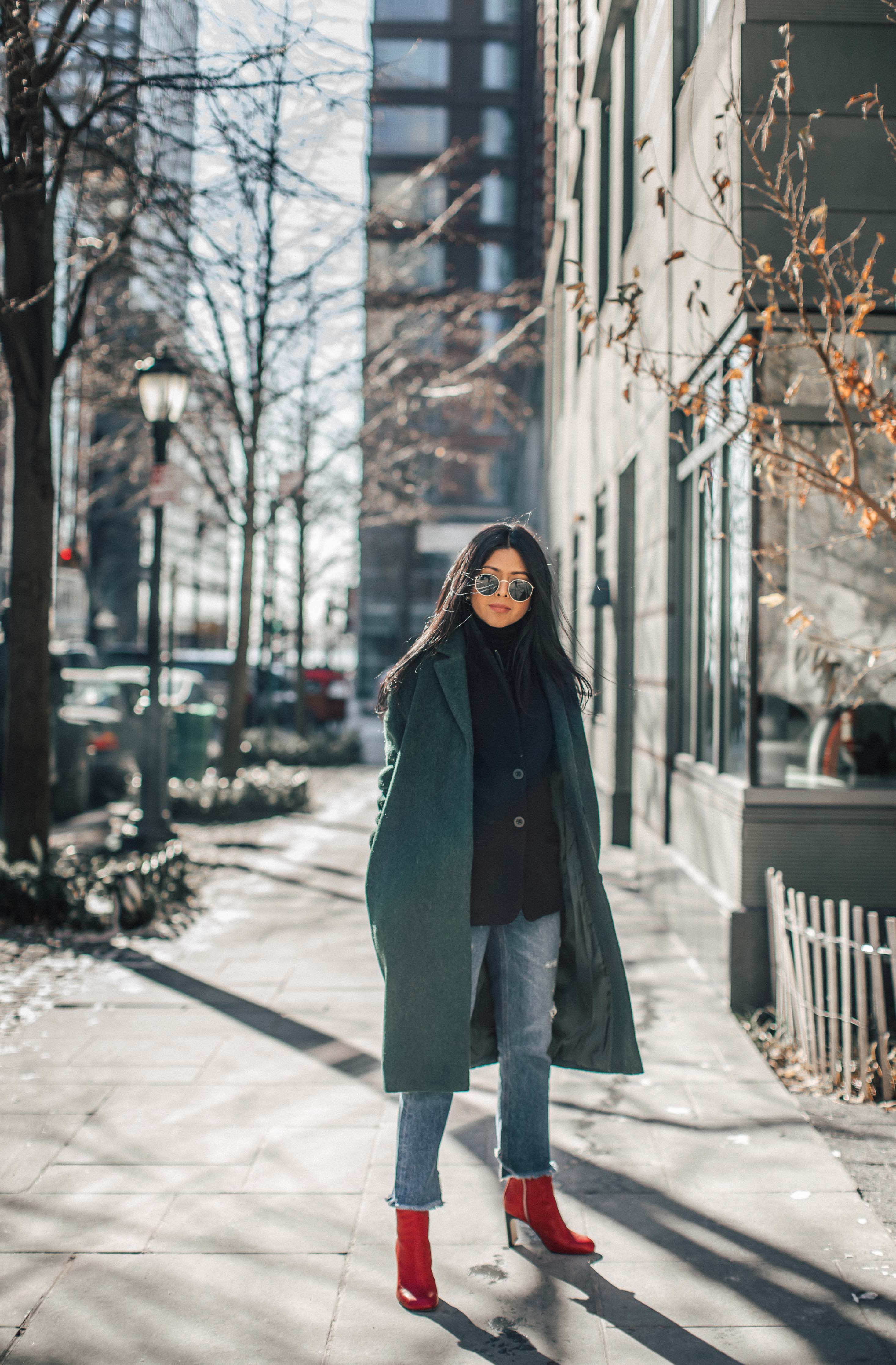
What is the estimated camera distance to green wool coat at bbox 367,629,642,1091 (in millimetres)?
3018

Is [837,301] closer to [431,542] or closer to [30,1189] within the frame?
Result: [30,1189]

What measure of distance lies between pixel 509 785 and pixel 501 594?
0.52 m

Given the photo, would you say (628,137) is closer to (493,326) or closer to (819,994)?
(819,994)

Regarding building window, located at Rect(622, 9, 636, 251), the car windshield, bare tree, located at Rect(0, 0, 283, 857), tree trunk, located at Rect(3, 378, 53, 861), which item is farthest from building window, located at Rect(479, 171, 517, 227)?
tree trunk, located at Rect(3, 378, 53, 861)

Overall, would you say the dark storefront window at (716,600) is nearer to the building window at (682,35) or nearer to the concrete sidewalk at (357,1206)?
the concrete sidewalk at (357,1206)

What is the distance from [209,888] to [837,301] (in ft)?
21.1

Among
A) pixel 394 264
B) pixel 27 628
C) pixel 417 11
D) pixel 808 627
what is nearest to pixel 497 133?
pixel 417 11

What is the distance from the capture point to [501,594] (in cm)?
318

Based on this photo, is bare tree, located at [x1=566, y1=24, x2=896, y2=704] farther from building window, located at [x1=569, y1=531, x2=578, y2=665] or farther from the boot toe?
building window, located at [x1=569, y1=531, x2=578, y2=665]

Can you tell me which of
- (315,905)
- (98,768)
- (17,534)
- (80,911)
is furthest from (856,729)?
(98,768)

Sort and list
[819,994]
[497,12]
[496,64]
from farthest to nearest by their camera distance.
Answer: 1. [497,12]
2. [496,64]
3. [819,994]

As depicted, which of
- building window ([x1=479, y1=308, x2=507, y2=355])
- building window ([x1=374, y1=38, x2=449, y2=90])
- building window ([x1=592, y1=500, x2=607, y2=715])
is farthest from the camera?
building window ([x1=374, y1=38, x2=449, y2=90])

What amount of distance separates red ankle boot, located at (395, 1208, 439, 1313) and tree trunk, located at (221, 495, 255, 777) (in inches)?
447

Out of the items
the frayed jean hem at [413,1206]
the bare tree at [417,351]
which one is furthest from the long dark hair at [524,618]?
the bare tree at [417,351]
